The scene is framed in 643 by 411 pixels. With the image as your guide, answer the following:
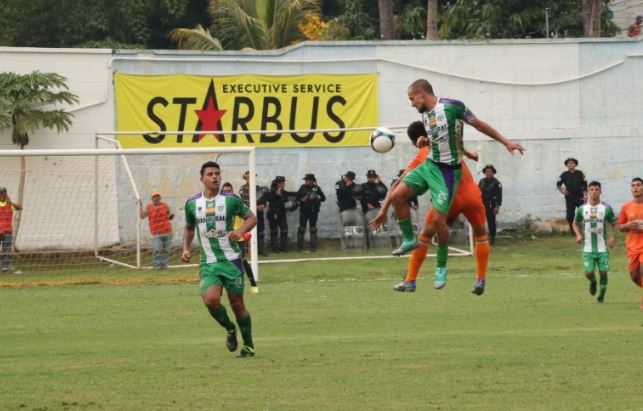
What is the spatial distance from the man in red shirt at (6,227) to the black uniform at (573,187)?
14587mm

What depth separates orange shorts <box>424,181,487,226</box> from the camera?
14531 mm

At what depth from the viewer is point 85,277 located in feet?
92.6

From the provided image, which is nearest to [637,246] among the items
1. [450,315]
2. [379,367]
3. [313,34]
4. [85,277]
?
[450,315]

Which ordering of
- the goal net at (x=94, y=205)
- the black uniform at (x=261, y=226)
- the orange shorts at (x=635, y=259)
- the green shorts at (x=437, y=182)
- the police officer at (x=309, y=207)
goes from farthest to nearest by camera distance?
the police officer at (x=309, y=207) → the black uniform at (x=261, y=226) → the goal net at (x=94, y=205) → the orange shorts at (x=635, y=259) → the green shorts at (x=437, y=182)

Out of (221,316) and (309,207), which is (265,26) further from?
(221,316)

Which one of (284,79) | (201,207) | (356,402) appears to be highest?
(284,79)

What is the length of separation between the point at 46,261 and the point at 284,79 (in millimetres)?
9079

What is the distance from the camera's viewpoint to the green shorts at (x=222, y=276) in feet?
48.2

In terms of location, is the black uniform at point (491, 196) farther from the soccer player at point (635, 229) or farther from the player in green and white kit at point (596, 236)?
the soccer player at point (635, 229)

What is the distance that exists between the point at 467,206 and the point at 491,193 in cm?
1890

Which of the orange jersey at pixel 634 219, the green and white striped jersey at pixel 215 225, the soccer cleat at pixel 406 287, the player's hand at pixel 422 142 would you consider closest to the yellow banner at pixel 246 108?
the orange jersey at pixel 634 219

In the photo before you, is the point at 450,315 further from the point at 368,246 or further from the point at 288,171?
the point at 288,171

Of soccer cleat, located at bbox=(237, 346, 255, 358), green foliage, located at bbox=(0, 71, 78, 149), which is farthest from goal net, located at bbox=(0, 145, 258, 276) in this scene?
soccer cleat, located at bbox=(237, 346, 255, 358)

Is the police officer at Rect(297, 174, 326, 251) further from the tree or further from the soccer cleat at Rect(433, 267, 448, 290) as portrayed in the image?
the soccer cleat at Rect(433, 267, 448, 290)
